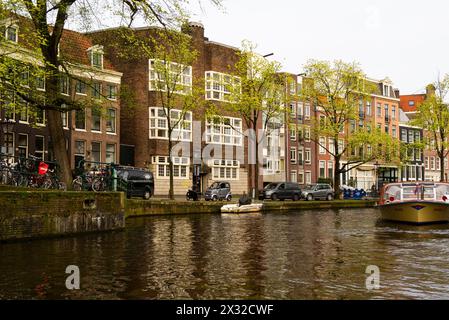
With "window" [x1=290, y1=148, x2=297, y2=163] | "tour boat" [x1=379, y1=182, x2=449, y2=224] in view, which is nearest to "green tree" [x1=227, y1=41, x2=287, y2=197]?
"tour boat" [x1=379, y1=182, x2=449, y2=224]

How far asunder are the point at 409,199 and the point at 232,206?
1312cm

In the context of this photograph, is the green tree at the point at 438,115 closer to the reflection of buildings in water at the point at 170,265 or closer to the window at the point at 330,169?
the window at the point at 330,169

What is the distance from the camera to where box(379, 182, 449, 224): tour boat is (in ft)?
90.2

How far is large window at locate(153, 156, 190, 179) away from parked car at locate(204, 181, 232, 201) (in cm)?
686

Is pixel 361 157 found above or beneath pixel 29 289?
above

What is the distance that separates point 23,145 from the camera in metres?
42.2

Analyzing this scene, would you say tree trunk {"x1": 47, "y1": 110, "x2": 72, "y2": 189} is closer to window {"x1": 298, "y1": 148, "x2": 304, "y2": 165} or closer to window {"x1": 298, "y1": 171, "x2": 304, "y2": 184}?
window {"x1": 298, "y1": 171, "x2": 304, "y2": 184}

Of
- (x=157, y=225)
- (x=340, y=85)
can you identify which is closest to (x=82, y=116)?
(x=157, y=225)

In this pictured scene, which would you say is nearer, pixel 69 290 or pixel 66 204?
pixel 69 290

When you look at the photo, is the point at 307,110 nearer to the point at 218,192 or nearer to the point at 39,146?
the point at 218,192
